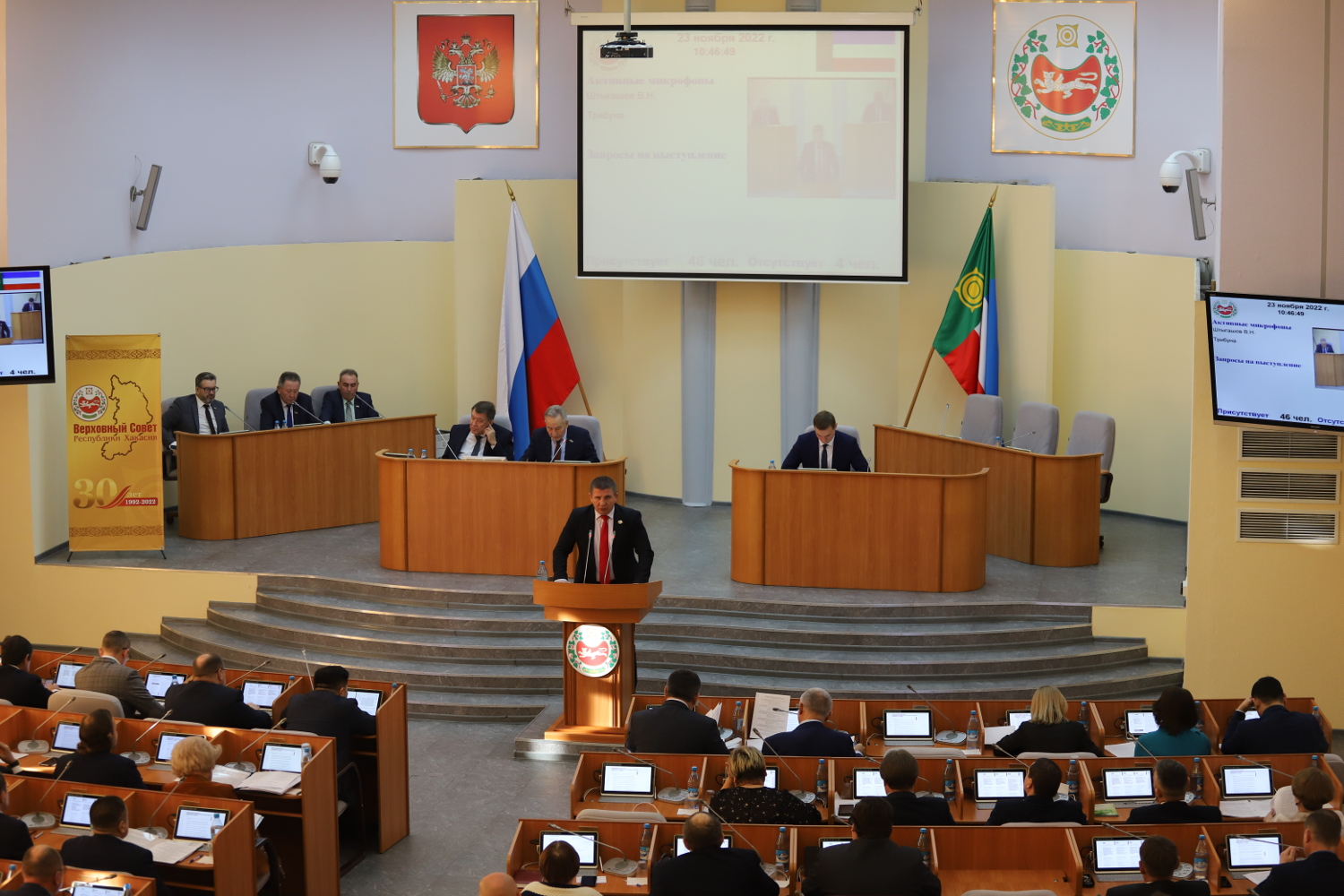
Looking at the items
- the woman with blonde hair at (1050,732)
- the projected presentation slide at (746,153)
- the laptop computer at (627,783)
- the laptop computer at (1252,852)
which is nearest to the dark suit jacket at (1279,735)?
the woman with blonde hair at (1050,732)

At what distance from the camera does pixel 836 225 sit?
13.3 metres

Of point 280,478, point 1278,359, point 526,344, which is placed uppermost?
point 526,344

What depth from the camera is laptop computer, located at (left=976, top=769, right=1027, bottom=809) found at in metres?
6.45

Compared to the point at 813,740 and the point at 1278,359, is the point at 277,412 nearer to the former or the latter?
the point at 813,740

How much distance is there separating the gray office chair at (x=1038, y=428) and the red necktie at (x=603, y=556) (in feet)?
16.3

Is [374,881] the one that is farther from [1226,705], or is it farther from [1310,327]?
[1310,327]

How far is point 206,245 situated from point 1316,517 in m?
10.6

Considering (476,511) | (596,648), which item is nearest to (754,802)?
(596,648)

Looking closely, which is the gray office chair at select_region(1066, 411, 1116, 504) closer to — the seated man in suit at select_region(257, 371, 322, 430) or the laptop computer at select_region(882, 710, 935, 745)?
the laptop computer at select_region(882, 710, 935, 745)

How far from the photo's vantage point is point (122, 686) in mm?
7684

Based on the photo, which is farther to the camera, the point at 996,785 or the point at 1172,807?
the point at 996,785

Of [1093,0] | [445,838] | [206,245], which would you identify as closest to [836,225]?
[1093,0]

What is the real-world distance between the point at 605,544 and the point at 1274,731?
13.4 feet

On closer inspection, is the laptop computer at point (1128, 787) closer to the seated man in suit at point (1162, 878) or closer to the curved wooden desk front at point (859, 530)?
the seated man in suit at point (1162, 878)
